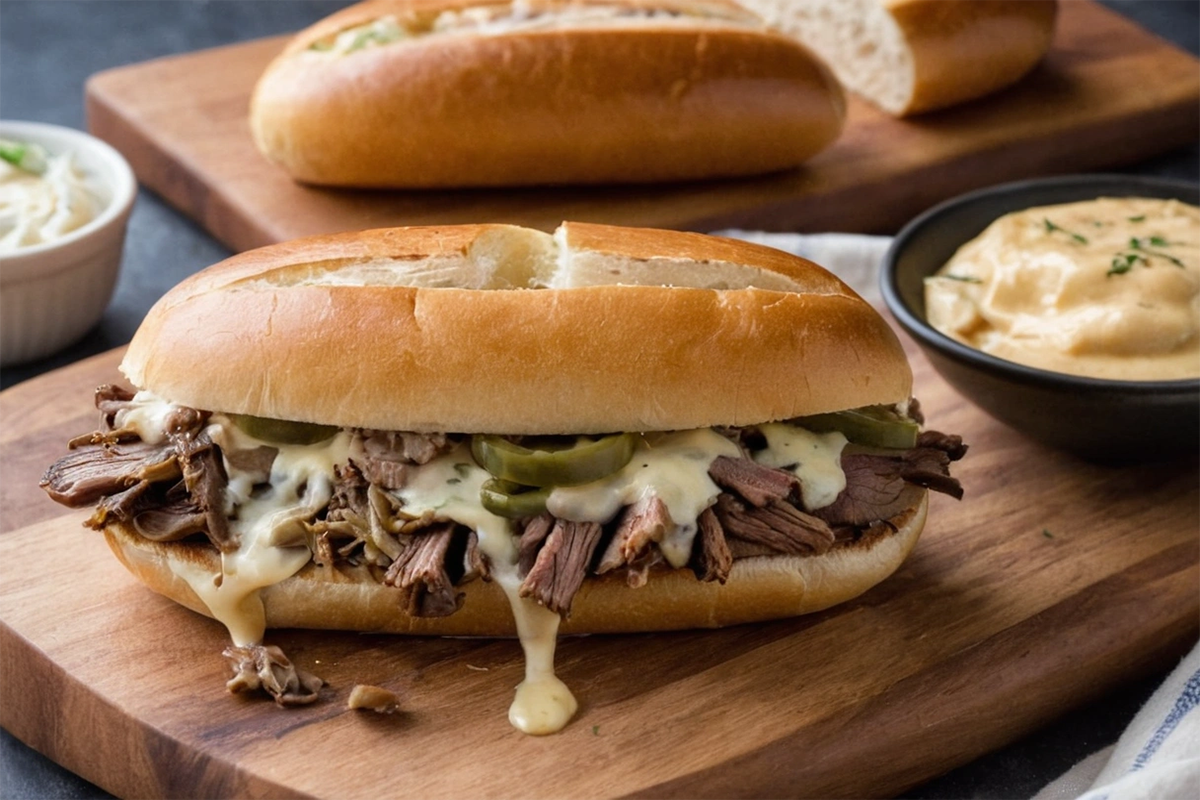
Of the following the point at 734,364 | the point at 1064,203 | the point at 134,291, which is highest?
the point at 734,364

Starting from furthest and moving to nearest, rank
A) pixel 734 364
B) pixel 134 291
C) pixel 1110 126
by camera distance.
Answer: pixel 1110 126 < pixel 134 291 < pixel 734 364

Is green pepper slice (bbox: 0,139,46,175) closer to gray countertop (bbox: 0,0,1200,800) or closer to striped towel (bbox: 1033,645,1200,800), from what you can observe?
gray countertop (bbox: 0,0,1200,800)

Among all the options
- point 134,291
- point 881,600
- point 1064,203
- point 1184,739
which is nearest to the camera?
point 1184,739

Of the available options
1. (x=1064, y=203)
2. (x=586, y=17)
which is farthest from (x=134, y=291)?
(x=1064, y=203)

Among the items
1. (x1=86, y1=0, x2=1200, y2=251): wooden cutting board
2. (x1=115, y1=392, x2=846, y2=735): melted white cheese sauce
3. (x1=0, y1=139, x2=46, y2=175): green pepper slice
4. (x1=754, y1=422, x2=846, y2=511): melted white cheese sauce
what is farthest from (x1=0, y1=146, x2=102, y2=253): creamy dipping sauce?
(x1=754, y1=422, x2=846, y2=511): melted white cheese sauce

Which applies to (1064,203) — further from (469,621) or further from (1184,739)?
(469,621)

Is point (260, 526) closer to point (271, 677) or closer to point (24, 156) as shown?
point (271, 677)

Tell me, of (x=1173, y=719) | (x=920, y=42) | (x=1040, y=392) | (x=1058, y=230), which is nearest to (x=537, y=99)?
(x=920, y=42)
